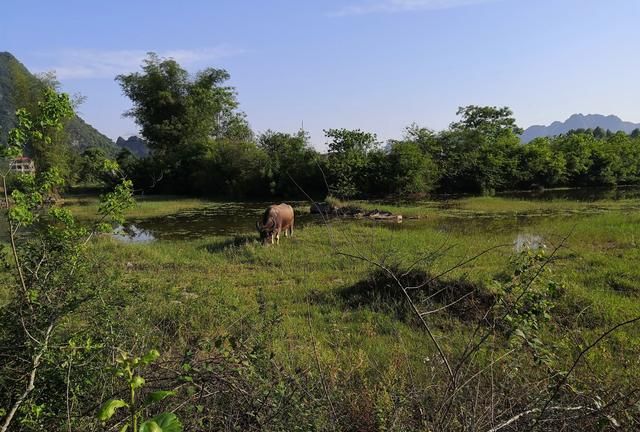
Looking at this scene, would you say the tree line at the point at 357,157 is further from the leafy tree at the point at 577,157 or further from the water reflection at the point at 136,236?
the water reflection at the point at 136,236

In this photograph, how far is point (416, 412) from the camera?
98.5 inches

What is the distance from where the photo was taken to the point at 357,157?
2491 centimetres

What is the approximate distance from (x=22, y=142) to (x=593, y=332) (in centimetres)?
522

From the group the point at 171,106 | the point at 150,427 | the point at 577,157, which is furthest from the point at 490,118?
the point at 150,427

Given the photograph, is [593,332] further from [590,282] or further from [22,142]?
[22,142]

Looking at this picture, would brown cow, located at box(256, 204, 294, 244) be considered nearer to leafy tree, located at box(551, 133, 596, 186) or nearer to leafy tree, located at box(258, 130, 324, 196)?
leafy tree, located at box(258, 130, 324, 196)

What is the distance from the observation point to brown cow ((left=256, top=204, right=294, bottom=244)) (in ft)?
36.5

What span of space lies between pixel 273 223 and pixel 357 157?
14312 millimetres

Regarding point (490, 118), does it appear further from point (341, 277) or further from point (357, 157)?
point (341, 277)

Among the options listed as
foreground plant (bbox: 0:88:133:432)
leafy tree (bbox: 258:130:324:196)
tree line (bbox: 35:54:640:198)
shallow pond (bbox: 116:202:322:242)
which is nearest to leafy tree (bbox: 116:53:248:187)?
tree line (bbox: 35:54:640:198)

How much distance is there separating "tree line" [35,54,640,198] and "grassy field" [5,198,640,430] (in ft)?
41.3

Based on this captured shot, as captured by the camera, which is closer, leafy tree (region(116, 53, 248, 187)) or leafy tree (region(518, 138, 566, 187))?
leafy tree (region(518, 138, 566, 187))

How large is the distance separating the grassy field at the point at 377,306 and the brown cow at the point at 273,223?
0.40 meters

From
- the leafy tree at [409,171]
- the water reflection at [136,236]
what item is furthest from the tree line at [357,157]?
the water reflection at [136,236]
